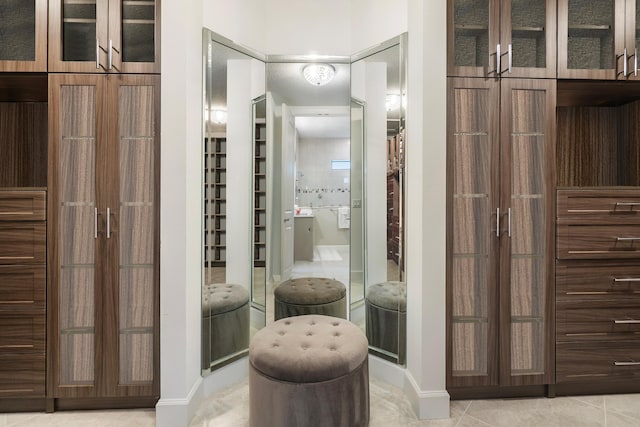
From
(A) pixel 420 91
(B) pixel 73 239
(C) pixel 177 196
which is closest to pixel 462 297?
(A) pixel 420 91

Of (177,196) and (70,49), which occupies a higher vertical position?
(70,49)

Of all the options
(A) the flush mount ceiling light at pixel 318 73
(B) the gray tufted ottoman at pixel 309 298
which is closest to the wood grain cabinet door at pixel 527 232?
(B) the gray tufted ottoman at pixel 309 298

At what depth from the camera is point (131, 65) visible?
1.78m

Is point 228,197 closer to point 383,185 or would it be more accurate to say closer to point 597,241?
point 383,185

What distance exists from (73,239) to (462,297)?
2.13m

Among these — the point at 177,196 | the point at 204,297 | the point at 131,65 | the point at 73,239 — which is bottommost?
the point at 204,297

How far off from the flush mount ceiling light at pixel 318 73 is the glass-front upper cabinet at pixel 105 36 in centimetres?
102

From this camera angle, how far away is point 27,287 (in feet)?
5.86

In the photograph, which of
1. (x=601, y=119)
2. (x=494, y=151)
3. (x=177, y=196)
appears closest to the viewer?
(x=177, y=196)

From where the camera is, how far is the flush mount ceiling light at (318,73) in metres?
2.43

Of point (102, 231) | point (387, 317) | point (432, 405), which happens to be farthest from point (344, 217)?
point (102, 231)

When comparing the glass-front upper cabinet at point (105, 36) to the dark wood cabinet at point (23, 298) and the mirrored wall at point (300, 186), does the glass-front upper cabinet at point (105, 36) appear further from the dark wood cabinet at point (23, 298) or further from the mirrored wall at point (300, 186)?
the dark wood cabinet at point (23, 298)

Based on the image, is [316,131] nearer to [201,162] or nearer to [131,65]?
[201,162]

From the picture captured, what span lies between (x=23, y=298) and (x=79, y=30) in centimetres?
146
